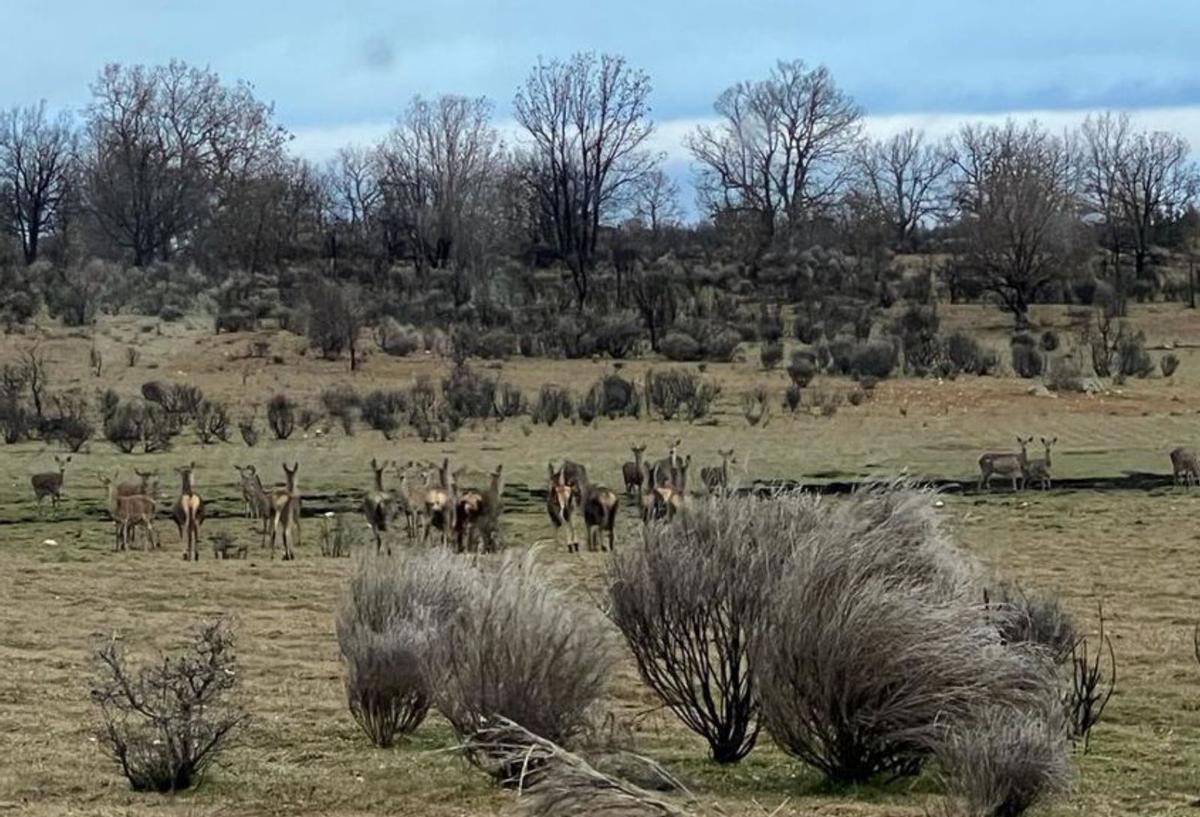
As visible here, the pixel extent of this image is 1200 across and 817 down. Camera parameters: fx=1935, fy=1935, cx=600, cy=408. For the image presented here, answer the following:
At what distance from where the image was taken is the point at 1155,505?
26734 mm

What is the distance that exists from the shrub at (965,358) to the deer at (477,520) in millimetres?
23720

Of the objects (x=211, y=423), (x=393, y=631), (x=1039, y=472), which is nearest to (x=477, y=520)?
(x=1039, y=472)

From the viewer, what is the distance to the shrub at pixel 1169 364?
146 ft

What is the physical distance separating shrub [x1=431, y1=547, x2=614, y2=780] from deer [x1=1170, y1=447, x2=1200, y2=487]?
769 inches

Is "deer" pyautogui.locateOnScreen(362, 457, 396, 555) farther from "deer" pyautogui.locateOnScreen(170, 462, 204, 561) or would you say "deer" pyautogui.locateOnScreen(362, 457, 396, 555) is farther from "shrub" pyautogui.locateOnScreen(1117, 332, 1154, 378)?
"shrub" pyautogui.locateOnScreen(1117, 332, 1154, 378)

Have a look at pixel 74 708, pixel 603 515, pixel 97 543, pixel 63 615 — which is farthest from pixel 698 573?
pixel 97 543

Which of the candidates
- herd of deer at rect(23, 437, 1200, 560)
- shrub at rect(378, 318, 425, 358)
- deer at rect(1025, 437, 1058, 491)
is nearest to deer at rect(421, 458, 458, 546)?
herd of deer at rect(23, 437, 1200, 560)

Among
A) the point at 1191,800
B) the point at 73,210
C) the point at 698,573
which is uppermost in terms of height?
the point at 73,210

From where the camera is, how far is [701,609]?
10805mm

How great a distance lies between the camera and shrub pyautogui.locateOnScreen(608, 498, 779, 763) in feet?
35.1

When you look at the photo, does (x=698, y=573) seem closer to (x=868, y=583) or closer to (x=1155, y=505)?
(x=868, y=583)

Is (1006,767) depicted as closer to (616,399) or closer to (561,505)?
(561,505)

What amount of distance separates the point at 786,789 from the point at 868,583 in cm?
122

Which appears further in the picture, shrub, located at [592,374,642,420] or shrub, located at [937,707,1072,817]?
shrub, located at [592,374,642,420]
